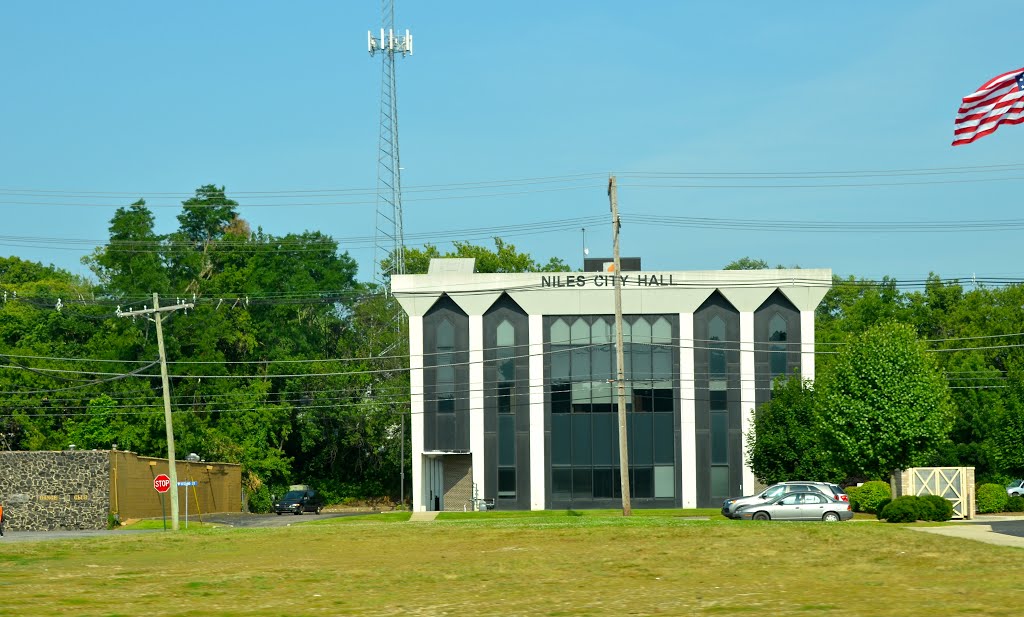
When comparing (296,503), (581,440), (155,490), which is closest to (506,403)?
(581,440)

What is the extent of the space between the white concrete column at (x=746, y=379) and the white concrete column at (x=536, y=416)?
1103cm

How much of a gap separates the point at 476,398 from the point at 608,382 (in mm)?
7765

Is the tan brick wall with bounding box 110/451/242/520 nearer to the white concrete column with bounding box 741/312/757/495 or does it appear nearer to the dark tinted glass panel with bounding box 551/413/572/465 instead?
the dark tinted glass panel with bounding box 551/413/572/465

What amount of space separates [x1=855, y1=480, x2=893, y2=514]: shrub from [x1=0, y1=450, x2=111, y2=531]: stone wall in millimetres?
35217

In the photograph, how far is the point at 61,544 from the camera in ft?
120

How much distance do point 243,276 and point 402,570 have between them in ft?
233

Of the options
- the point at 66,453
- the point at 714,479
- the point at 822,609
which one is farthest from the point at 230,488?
the point at 822,609

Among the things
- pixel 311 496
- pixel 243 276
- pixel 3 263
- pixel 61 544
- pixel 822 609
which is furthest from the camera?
pixel 3 263

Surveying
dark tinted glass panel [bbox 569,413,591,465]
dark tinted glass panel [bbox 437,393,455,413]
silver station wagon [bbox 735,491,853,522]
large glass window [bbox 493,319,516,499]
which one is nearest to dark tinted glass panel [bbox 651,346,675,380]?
dark tinted glass panel [bbox 569,413,591,465]

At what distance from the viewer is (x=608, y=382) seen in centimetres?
7206

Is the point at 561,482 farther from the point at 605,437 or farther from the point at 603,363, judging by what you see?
the point at 603,363

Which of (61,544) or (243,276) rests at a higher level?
(243,276)

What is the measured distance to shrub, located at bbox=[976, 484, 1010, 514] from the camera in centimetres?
5966

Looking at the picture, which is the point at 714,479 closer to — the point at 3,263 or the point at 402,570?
the point at 402,570
